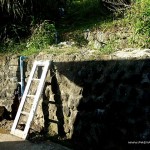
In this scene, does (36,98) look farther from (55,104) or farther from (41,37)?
(41,37)

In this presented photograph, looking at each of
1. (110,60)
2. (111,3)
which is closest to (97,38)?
(111,3)

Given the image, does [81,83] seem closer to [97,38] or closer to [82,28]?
[97,38]

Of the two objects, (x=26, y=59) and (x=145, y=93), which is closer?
(x=145, y=93)

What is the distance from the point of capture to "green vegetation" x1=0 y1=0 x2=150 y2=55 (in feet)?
29.4

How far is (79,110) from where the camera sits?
7625mm

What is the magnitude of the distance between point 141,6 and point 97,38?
67.2 inches

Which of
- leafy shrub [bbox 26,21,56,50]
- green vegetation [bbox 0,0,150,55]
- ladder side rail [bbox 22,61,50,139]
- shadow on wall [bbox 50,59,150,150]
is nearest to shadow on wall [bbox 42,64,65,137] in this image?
ladder side rail [bbox 22,61,50,139]

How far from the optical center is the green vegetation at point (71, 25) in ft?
29.4

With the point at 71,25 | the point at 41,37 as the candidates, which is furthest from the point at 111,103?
the point at 71,25

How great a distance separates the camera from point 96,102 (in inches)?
287

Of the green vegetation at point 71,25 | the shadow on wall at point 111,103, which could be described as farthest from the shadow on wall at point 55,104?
the green vegetation at point 71,25

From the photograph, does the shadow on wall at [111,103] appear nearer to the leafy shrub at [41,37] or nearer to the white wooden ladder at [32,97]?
the white wooden ladder at [32,97]

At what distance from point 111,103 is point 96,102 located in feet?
1.28

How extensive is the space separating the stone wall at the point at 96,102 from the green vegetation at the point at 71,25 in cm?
83
